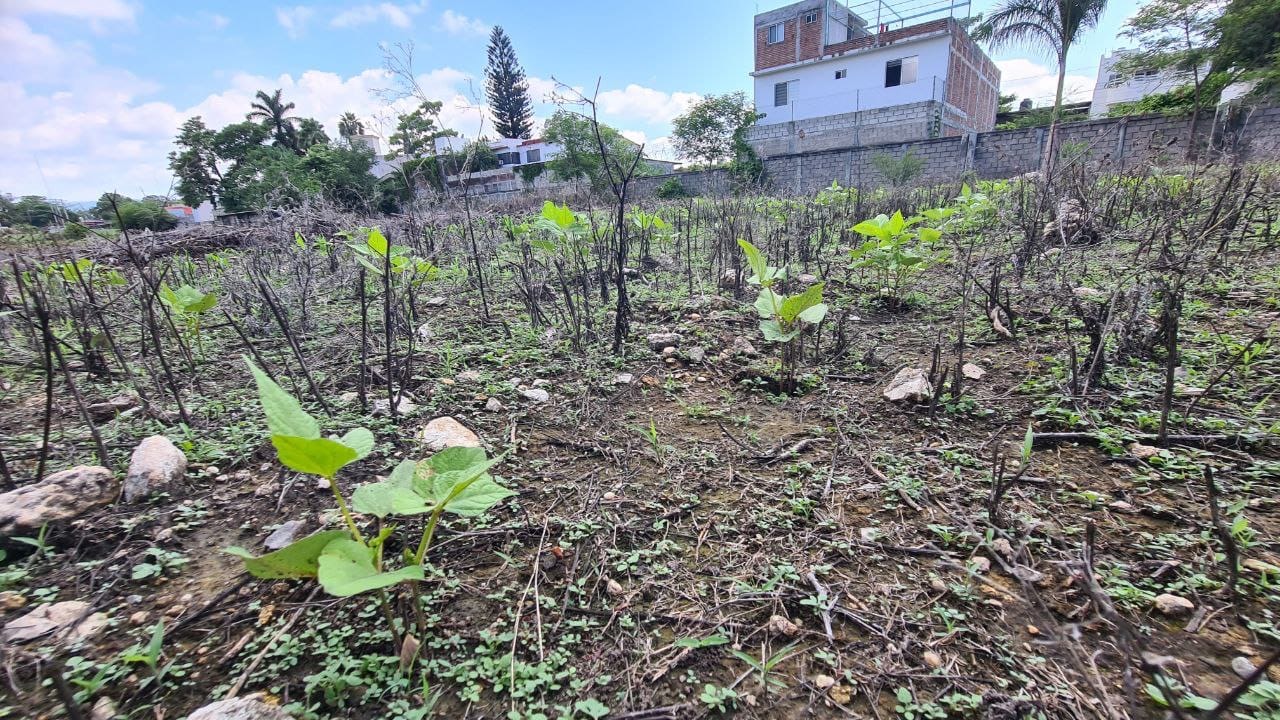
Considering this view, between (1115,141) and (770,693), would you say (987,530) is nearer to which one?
(770,693)

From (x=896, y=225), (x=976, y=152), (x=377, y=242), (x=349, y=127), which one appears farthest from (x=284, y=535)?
(x=976, y=152)

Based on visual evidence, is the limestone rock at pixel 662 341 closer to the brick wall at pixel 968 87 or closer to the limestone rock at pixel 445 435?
the limestone rock at pixel 445 435

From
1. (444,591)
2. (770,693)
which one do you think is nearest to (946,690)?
(770,693)

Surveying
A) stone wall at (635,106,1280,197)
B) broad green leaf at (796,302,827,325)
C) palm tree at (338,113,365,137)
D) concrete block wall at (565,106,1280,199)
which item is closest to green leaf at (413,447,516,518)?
broad green leaf at (796,302,827,325)

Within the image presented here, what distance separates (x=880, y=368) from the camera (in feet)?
7.82

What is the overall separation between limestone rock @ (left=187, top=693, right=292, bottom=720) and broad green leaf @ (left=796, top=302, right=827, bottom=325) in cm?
196

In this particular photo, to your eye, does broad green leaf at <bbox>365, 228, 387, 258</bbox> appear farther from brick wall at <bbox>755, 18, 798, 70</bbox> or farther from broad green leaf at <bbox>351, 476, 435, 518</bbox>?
brick wall at <bbox>755, 18, 798, 70</bbox>

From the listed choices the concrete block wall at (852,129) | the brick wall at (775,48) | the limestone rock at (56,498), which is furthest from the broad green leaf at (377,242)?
the brick wall at (775,48)

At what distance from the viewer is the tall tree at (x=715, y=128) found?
25219mm

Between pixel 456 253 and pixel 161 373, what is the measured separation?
2.86m

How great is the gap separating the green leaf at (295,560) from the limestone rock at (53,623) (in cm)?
50

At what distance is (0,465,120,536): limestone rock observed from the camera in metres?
1.31

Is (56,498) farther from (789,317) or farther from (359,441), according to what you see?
(789,317)

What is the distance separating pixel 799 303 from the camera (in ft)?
7.15
